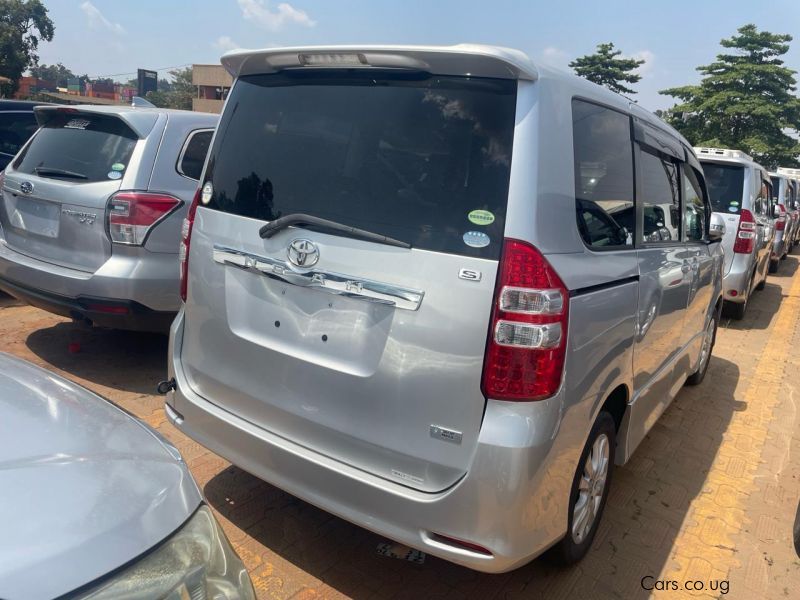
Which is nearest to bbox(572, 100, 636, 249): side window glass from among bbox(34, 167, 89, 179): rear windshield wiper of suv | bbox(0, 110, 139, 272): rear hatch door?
bbox(0, 110, 139, 272): rear hatch door

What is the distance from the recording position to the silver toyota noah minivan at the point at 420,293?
2.14 m

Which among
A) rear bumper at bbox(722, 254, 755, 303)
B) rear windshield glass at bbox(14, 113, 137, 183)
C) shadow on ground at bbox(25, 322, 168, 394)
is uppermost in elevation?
rear windshield glass at bbox(14, 113, 137, 183)

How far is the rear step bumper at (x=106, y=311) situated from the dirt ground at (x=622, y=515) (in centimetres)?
45

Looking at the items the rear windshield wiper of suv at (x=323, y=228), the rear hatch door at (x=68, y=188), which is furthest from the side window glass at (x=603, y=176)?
the rear hatch door at (x=68, y=188)

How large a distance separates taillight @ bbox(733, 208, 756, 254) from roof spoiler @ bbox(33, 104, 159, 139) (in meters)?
6.13

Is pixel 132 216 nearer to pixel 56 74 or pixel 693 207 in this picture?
pixel 693 207

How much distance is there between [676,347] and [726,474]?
863 mm

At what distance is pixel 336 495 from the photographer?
239 cm

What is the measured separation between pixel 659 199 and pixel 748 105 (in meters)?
36.4

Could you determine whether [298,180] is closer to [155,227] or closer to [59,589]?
[59,589]

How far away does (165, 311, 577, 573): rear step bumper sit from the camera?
2129mm

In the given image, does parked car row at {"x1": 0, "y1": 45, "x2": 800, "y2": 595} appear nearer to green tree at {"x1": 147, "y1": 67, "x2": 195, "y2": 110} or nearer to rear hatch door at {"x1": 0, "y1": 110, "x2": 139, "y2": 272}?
rear hatch door at {"x1": 0, "y1": 110, "x2": 139, "y2": 272}

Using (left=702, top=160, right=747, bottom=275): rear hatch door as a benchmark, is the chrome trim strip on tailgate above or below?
below

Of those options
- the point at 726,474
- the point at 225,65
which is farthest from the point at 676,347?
the point at 225,65
